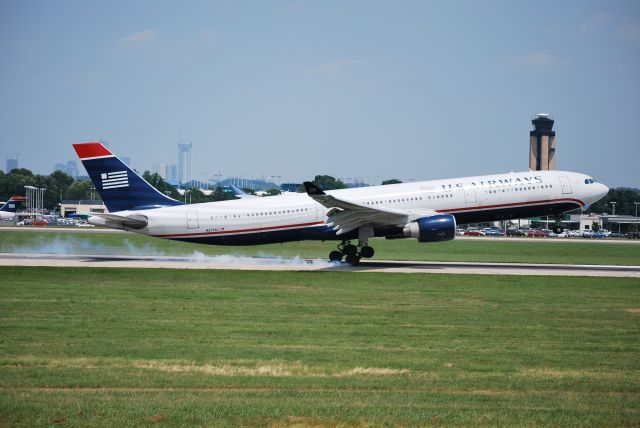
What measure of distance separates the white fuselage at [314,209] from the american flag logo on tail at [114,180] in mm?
1692

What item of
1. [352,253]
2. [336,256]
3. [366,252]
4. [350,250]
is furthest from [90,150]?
[366,252]

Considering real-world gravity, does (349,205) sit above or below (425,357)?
above

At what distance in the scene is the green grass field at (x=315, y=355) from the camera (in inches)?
524

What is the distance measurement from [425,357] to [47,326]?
10.7 m

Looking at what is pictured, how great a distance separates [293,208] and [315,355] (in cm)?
2612

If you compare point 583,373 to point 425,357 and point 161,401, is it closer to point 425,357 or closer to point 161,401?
point 425,357

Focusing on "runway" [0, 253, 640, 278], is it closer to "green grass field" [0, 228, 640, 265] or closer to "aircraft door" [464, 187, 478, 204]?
"aircraft door" [464, 187, 478, 204]

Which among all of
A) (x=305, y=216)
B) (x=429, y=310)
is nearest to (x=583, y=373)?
(x=429, y=310)

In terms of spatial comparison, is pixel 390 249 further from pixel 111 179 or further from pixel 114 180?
pixel 111 179

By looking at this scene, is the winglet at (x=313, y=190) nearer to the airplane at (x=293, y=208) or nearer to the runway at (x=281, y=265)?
the airplane at (x=293, y=208)

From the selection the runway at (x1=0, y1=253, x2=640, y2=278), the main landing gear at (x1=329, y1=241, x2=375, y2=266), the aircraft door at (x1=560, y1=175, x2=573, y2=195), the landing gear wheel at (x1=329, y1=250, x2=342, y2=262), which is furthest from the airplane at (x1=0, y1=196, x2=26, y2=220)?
the aircraft door at (x1=560, y1=175, x2=573, y2=195)

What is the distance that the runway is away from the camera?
137 feet

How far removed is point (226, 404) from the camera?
44.9 ft

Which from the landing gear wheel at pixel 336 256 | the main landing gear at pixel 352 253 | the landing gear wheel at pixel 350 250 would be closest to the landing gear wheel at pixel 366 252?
the main landing gear at pixel 352 253
